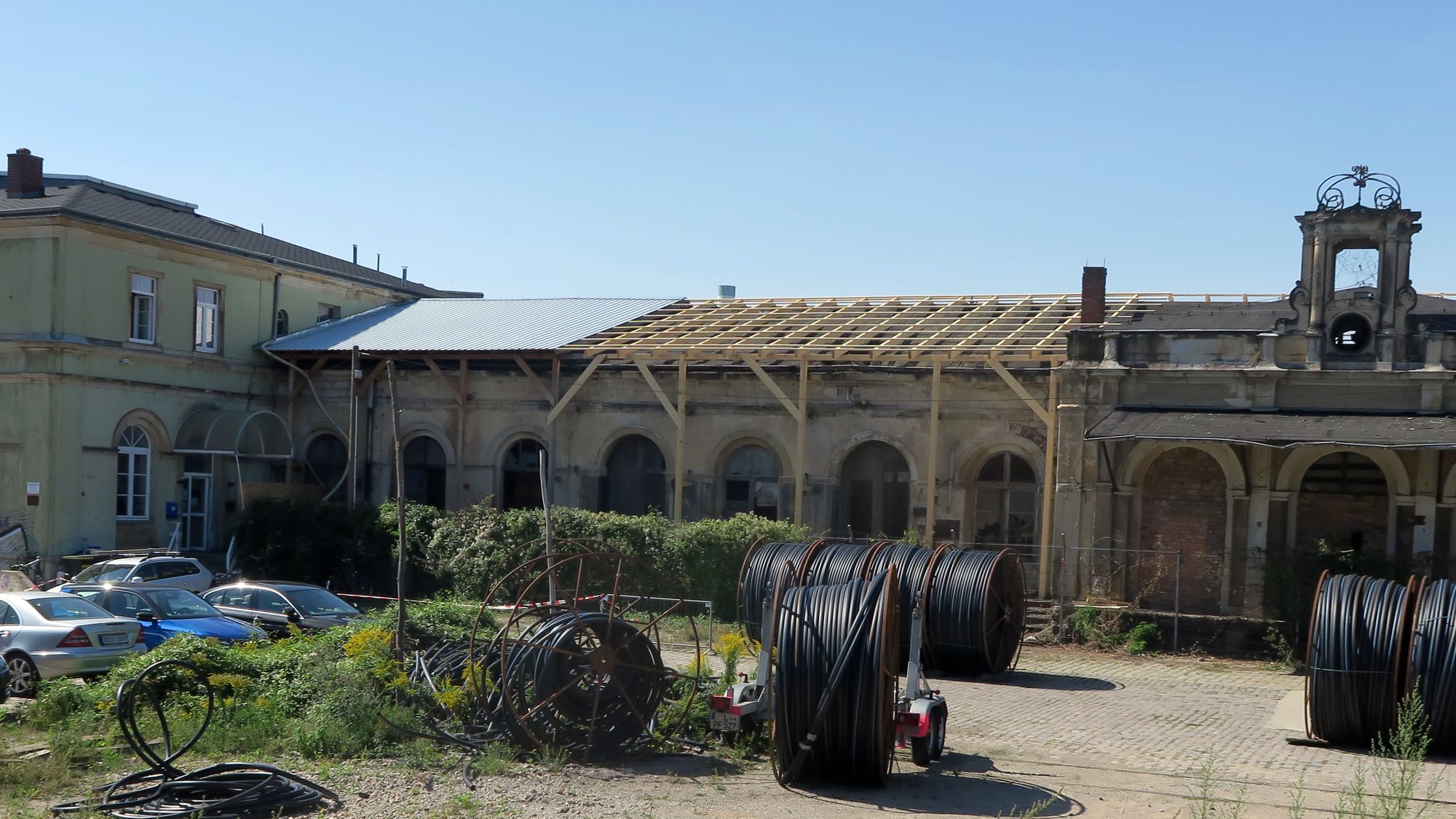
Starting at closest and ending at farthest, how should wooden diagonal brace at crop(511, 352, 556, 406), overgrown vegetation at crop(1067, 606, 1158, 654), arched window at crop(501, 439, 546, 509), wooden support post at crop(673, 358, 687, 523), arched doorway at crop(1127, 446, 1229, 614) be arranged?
overgrown vegetation at crop(1067, 606, 1158, 654), arched doorway at crop(1127, 446, 1229, 614), wooden support post at crop(673, 358, 687, 523), wooden diagonal brace at crop(511, 352, 556, 406), arched window at crop(501, 439, 546, 509)

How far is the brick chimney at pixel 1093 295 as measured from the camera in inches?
1095

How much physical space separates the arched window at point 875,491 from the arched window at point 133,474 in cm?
1516

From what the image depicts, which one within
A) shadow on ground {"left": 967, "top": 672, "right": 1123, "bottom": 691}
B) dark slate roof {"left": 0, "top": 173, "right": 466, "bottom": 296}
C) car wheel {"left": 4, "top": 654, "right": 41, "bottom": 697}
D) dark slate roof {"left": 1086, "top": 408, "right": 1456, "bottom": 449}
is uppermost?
dark slate roof {"left": 0, "top": 173, "right": 466, "bottom": 296}

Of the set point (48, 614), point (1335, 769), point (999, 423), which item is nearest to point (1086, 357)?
point (999, 423)

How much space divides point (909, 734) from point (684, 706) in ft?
8.05

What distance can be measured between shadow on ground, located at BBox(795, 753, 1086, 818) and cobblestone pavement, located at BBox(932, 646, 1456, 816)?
1251 mm

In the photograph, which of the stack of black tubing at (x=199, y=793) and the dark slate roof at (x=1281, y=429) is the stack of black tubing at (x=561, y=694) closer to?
the stack of black tubing at (x=199, y=793)

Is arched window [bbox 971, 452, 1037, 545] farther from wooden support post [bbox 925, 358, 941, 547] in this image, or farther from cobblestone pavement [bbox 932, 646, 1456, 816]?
cobblestone pavement [bbox 932, 646, 1456, 816]

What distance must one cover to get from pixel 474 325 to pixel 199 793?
2355 cm

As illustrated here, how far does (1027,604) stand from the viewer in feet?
82.7

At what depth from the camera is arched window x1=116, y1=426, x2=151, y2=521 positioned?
30.4 meters

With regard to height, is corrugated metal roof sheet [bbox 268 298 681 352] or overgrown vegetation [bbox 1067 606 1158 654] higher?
corrugated metal roof sheet [bbox 268 298 681 352]

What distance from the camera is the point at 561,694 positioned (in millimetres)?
12875

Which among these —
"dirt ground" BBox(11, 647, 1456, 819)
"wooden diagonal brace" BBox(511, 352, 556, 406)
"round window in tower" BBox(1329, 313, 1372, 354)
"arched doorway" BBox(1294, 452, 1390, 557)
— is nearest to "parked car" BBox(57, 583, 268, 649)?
"dirt ground" BBox(11, 647, 1456, 819)
